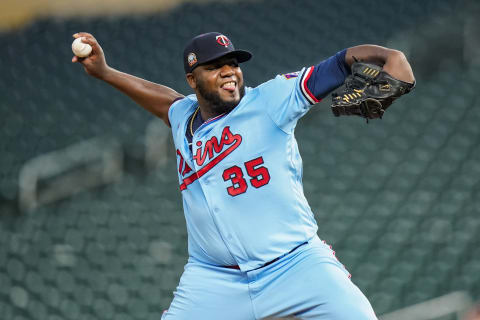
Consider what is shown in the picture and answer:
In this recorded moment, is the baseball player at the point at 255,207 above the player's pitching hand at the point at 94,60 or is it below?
below

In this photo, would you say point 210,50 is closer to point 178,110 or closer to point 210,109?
point 210,109

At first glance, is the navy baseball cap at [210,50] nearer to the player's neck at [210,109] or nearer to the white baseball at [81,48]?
the player's neck at [210,109]

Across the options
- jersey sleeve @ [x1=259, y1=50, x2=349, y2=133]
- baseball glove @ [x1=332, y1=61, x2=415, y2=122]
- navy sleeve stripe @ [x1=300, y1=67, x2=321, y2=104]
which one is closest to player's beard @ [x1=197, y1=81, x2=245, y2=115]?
jersey sleeve @ [x1=259, y1=50, x2=349, y2=133]

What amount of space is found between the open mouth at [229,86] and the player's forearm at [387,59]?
45cm

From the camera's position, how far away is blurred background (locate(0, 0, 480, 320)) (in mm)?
4316

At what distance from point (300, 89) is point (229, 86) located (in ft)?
1.00

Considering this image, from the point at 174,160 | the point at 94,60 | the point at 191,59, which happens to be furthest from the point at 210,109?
the point at 174,160

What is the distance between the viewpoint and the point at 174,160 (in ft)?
16.1

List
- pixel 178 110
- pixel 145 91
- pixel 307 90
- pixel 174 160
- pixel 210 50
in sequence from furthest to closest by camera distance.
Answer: pixel 174 160 → pixel 145 91 → pixel 178 110 → pixel 210 50 → pixel 307 90

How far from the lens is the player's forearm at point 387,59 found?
2109 mm

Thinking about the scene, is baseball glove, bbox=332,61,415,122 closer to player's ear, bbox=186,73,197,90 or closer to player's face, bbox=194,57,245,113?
player's face, bbox=194,57,245,113

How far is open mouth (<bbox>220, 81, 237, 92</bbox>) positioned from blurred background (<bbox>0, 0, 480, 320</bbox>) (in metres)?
2.08

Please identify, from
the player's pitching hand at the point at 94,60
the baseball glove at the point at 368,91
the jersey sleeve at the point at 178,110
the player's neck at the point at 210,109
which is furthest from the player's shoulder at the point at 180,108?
the baseball glove at the point at 368,91

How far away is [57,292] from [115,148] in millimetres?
1117
